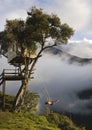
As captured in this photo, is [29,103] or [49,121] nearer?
[49,121]

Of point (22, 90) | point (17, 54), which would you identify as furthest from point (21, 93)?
point (17, 54)

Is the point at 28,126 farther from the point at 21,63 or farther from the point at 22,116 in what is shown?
the point at 21,63

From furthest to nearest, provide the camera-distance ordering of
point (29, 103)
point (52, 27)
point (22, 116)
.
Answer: point (29, 103)
point (52, 27)
point (22, 116)

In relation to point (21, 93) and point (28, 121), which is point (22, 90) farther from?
point (28, 121)

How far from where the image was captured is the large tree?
69500 mm

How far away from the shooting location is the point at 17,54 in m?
71.1

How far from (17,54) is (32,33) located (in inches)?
160

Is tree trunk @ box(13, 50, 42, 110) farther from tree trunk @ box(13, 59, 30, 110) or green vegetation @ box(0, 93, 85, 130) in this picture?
green vegetation @ box(0, 93, 85, 130)

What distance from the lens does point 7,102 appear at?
7481 centimetres

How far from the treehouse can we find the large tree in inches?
9.5

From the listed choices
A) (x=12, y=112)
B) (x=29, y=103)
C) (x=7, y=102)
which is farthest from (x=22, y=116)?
(x=29, y=103)

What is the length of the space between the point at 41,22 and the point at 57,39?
3556 mm

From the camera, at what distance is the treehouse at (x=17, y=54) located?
2785 inches

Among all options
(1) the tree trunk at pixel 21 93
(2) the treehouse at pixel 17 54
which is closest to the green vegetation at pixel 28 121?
(1) the tree trunk at pixel 21 93
